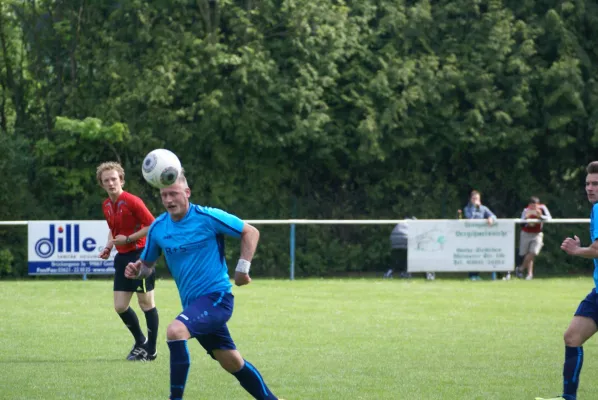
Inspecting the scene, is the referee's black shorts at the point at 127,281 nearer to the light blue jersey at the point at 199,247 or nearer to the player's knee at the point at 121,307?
the player's knee at the point at 121,307

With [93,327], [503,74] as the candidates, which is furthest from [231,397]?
[503,74]

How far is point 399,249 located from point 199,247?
16.9m

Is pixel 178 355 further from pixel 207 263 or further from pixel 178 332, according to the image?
pixel 207 263

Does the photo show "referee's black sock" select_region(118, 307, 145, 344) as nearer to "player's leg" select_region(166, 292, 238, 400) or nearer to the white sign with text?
→ "player's leg" select_region(166, 292, 238, 400)

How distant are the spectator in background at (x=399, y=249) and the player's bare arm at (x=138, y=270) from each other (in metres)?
15.6

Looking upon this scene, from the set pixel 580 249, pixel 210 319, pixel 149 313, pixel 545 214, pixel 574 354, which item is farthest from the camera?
pixel 545 214

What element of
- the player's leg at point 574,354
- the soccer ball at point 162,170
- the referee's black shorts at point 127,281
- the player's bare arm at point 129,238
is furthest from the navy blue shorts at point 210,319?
the referee's black shorts at point 127,281

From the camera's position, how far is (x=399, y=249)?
79.2 feet

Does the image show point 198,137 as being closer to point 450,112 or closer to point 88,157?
point 88,157

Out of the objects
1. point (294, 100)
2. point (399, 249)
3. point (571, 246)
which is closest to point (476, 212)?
point (399, 249)

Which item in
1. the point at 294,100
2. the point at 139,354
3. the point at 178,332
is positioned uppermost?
the point at 294,100

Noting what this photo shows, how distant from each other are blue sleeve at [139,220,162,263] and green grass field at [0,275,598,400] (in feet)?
4.79

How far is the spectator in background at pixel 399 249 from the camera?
77.6ft

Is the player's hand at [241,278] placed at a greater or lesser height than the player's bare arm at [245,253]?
lesser
